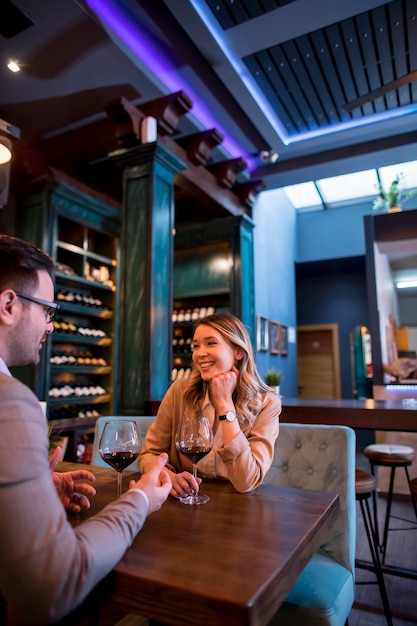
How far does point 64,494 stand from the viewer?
113 cm

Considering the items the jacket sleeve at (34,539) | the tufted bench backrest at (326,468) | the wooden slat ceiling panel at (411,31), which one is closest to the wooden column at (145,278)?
the tufted bench backrest at (326,468)

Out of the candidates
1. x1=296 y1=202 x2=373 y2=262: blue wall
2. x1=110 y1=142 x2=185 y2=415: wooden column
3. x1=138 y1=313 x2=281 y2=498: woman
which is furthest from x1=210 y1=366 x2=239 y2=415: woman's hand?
x1=296 y1=202 x2=373 y2=262: blue wall

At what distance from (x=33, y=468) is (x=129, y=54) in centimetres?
362

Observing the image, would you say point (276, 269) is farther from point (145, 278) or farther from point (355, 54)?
point (145, 278)

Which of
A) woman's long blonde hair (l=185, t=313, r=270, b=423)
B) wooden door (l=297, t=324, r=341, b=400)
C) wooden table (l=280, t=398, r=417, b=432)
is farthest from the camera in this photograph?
wooden door (l=297, t=324, r=341, b=400)

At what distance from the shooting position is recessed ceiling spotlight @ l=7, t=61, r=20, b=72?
3428mm

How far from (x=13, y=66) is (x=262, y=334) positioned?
423cm

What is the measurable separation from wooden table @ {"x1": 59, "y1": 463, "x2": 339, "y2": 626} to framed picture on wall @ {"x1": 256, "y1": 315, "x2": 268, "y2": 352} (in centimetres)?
482

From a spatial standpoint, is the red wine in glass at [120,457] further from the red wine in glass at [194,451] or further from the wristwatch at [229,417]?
the wristwatch at [229,417]

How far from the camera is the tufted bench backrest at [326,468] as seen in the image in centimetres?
156

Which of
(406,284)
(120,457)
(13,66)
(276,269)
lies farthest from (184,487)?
(406,284)

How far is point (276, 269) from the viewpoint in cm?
731

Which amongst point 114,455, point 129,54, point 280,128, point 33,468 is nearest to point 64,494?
point 114,455

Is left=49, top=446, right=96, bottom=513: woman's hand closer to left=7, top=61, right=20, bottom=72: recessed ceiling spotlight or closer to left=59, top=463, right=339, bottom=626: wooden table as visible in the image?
left=59, top=463, right=339, bottom=626: wooden table
